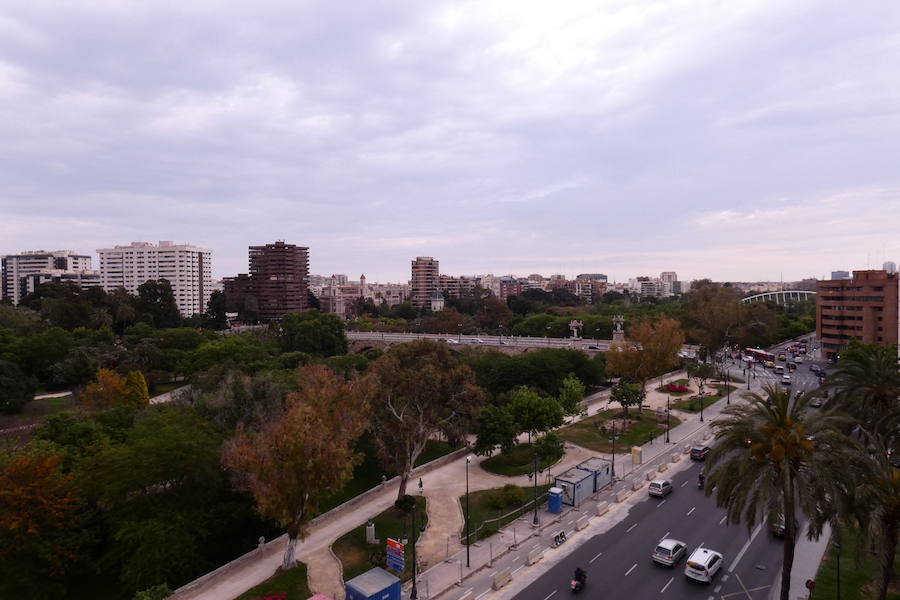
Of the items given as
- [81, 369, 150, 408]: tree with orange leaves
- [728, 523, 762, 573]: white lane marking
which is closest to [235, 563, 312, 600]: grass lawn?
[728, 523, 762, 573]: white lane marking

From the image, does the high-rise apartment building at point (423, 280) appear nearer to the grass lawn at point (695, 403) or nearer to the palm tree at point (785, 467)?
the grass lawn at point (695, 403)

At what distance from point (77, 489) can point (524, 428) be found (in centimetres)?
3061

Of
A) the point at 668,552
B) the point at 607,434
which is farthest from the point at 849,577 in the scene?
the point at 607,434

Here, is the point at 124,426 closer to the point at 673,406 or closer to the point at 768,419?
the point at 768,419

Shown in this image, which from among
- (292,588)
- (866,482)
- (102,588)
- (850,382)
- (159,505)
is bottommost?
(102,588)

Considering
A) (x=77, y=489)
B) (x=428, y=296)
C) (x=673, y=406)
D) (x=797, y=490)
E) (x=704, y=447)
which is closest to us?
(x=797, y=490)

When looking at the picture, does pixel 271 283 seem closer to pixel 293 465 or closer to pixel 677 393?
pixel 677 393

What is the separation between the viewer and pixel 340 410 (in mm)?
30750

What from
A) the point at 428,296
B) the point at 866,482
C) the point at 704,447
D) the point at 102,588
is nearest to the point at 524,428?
the point at 704,447

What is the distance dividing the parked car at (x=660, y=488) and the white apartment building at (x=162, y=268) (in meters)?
157

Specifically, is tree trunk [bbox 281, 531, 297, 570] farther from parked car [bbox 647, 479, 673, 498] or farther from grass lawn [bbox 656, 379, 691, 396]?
grass lawn [bbox 656, 379, 691, 396]

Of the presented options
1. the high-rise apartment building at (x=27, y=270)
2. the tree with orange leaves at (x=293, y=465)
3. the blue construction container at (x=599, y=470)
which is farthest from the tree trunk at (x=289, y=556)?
the high-rise apartment building at (x=27, y=270)

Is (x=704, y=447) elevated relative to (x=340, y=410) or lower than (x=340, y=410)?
lower

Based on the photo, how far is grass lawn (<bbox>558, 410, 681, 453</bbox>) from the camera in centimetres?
4572
